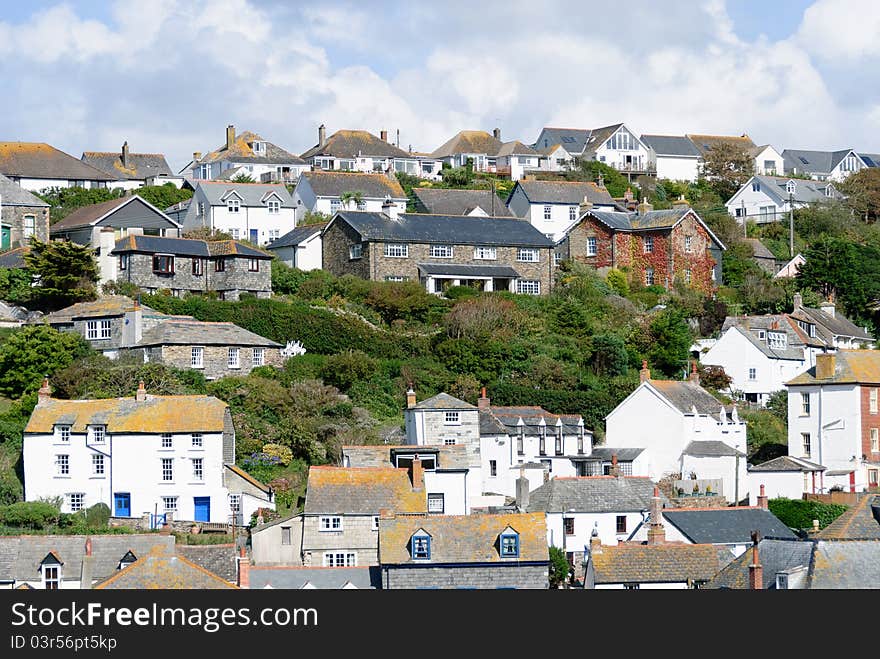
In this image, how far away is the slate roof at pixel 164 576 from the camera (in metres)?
39.3

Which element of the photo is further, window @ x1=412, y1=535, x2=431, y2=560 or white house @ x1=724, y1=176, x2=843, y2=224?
white house @ x1=724, y1=176, x2=843, y2=224

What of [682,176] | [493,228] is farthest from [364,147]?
[493,228]

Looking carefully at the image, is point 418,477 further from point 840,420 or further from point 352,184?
point 352,184

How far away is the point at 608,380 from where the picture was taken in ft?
215

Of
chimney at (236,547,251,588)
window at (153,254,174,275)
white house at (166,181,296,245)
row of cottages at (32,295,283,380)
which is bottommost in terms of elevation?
chimney at (236,547,251,588)

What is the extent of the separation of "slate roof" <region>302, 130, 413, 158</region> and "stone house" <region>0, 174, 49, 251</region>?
101 feet

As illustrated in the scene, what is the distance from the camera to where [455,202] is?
87375 mm

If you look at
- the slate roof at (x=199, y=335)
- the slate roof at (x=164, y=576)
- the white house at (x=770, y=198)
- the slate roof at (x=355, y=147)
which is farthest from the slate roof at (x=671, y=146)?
the slate roof at (x=164, y=576)

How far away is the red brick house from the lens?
3187 inches

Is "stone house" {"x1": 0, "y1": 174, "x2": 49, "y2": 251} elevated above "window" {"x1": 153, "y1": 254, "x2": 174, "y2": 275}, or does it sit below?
above

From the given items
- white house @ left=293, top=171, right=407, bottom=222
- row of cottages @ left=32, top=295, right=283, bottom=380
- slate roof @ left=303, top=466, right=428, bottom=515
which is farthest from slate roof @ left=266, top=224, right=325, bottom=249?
slate roof @ left=303, top=466, right=428, bottom=515

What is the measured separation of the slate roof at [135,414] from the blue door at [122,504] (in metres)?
2.07

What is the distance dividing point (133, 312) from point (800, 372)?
27.4m

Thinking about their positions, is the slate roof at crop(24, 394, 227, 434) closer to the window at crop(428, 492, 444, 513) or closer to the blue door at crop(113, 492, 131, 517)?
the blue door at crop(113, 492, 131, 517)
